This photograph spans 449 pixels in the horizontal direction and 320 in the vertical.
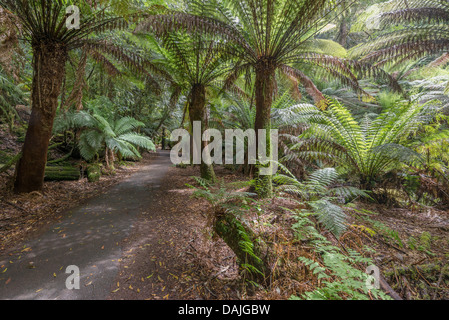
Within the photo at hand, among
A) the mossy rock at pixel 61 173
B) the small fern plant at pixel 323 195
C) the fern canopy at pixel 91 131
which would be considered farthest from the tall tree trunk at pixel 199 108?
the mossy rock at pixel 61 173

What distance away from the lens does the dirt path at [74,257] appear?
157cm

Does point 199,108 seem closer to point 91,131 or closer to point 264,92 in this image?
point 264,92

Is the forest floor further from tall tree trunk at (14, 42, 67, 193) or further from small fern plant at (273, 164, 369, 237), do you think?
tall tree trunk at (14, 42, 67, 193)

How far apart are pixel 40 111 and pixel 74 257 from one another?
2908mm

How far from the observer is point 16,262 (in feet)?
6.24

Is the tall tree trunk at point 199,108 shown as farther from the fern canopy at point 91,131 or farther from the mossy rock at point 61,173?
the mossy rock at point 61,173

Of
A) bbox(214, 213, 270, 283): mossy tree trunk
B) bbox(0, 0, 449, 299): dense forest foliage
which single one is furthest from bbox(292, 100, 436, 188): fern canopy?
bbox(214, 213, 270, 283): mossy tree trunk

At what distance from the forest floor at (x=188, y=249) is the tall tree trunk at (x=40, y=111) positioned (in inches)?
13.7

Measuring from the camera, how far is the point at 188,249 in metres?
2.22

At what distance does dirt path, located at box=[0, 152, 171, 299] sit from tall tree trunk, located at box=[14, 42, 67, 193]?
1207 mm
